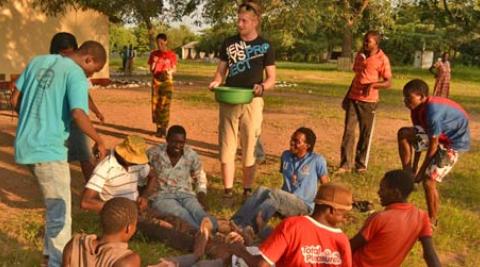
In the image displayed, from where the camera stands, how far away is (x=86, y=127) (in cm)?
410

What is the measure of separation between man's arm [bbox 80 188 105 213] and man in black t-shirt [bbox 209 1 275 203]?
195 centimetres

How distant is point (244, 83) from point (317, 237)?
11.1 ft

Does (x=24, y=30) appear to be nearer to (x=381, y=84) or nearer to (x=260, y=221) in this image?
(x=381, y=84)

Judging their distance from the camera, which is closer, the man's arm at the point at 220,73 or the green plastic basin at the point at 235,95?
the green plastic basin at the point at 235,95

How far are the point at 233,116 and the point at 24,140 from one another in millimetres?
2722

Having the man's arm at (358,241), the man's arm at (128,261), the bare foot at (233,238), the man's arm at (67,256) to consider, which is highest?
the man's arm at (128,261)

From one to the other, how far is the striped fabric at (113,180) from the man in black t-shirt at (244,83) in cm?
146

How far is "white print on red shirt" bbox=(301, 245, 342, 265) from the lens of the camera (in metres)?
3.30

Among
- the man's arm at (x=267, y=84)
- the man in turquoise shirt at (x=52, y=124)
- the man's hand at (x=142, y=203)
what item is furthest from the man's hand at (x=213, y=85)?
the man in turquoise shirt at (x=52, y=124)

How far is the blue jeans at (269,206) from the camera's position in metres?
5.19

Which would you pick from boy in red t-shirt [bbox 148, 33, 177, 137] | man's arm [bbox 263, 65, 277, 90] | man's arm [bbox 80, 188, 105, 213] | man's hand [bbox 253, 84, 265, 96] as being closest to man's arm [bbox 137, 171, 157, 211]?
man's arm [bbox 80, 188, 105, 213]

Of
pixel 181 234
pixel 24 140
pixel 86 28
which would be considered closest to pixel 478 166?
pixel 181 234

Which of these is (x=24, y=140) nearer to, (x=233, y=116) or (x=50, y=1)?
(x=233, y=116)

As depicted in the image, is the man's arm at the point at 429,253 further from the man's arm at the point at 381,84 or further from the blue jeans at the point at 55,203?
the man's arm at the point at 381,84
